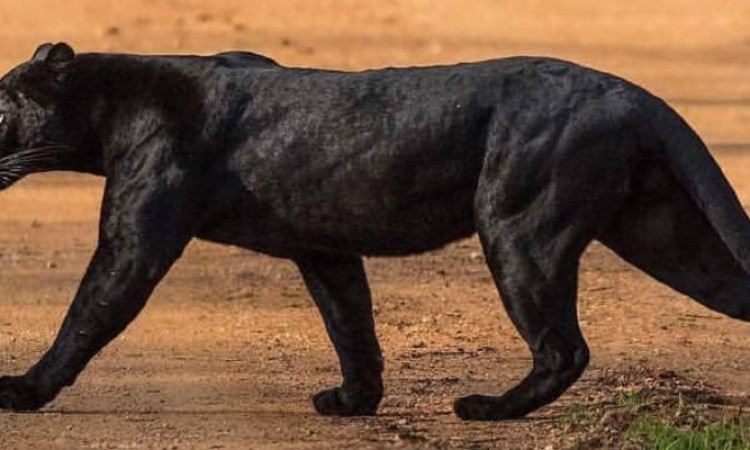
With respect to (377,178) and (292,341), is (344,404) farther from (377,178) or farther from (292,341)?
(292,341)

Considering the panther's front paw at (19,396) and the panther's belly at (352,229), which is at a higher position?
the panther's belly at (352,229)

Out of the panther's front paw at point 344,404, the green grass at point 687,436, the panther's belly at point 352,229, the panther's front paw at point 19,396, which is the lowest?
the panther's front paw at point 344,404

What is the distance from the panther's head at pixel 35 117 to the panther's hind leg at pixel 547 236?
1450mm

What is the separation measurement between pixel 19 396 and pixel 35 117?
2.93 ft

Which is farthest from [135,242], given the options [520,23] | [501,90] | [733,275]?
[520,23]

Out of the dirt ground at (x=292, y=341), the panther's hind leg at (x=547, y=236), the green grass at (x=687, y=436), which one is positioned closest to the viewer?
the green grass at (x=687, y=436)

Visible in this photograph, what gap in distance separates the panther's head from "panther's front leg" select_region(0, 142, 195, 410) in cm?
37

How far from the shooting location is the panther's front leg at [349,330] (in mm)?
8070

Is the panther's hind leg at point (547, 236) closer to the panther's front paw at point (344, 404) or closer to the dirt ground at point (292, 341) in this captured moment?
the dirt ground at point (292, 341)

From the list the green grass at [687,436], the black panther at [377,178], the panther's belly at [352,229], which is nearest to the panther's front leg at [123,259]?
the black panther at [377,178]

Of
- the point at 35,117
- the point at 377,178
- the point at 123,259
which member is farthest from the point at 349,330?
the point at 35,117

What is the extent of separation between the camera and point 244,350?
9336mm

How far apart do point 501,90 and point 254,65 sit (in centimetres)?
91

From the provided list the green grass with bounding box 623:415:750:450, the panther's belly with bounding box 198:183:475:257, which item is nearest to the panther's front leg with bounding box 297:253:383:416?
the panther's belly with bounding box 198:183:475:257
